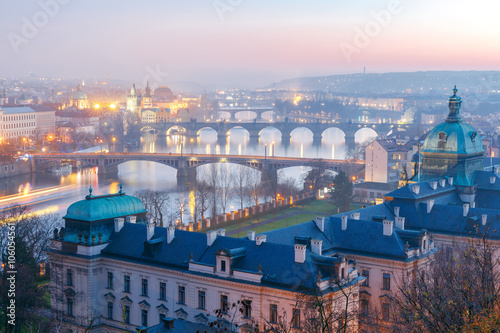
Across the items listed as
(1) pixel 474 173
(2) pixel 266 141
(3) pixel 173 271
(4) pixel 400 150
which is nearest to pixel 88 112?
(2) pixel 266 141

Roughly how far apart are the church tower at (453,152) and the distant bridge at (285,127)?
83.4 meters

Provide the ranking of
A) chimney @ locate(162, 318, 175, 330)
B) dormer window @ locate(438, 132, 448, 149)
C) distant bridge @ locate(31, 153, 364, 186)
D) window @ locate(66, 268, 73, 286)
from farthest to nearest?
distant bridge @ locate(31, 153, 364, 186), dormer window @ locate(438, 132, 448, 149), window @ locate(66, 268, 73, 286), chimney @ locate(162, 318, 175, 330)

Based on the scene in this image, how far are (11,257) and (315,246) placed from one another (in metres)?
11.0

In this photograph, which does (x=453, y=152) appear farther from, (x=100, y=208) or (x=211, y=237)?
(x=100, y=208)

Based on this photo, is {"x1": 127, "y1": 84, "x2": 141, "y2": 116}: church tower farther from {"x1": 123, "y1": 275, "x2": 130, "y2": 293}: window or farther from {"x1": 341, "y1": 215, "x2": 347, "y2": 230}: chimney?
{"x1": 123, "y1": 275, "x2": 130, "y2": 293}: window

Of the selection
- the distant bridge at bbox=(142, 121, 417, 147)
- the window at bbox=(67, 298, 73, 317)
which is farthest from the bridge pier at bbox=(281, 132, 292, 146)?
the window at bbox=(67, 298, 73, 317)

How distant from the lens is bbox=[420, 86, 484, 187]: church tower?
1554 inches

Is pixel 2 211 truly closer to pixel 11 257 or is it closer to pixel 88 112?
pixel 11 257

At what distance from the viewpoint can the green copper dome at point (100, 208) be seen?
29.0 m

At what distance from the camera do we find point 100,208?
29.2 m

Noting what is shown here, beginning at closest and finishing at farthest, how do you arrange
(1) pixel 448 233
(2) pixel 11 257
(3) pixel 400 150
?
(2) pixel 11 257 < (1) pixel 448 233 < (3) pixel 400 150

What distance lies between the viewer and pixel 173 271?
1032 inches

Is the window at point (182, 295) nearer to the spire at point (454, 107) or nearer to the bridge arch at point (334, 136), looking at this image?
the spire at point (454, 107)

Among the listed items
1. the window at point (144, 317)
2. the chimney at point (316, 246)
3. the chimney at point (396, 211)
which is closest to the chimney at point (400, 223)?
the chimney at point (396, 211)
